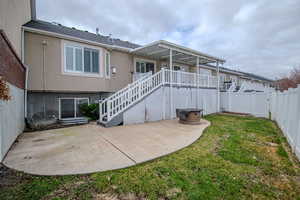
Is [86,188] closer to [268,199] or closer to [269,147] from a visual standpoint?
[268,199]

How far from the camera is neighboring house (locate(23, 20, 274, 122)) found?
7.61m

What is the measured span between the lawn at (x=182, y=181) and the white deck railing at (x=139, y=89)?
454 centimetres

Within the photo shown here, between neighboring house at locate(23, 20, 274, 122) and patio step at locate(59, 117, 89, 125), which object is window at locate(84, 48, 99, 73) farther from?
patio step at locate(59, 117, 89, 125)

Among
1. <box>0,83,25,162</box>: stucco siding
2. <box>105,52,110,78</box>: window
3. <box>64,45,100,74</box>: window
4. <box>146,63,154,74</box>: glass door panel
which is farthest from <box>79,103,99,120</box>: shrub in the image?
<box>146,63,154,74</box>: glass door panel

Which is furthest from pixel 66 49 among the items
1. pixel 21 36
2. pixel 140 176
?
pixel 140 176

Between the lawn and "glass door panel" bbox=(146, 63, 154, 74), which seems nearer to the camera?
the lawn

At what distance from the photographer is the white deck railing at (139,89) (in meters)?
7.56

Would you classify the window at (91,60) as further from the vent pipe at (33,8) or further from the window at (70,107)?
the vent pipe at (33,8)

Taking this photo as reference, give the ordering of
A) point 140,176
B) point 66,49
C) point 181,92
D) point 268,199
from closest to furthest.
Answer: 1. point 268,199
2. point 140,176
3. point 66,49
4. point 181,92

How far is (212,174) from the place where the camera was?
115 inches

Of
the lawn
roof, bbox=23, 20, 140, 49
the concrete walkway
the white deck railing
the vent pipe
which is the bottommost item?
the lawn

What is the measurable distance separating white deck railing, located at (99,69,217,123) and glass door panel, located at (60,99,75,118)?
222 cm

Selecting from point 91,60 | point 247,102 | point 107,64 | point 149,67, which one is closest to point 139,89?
point 107,64

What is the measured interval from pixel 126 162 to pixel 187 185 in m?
1.48
